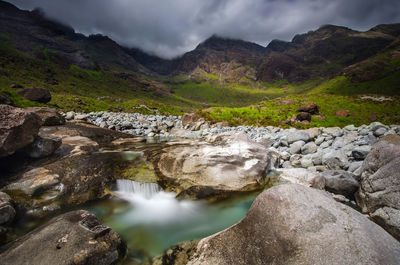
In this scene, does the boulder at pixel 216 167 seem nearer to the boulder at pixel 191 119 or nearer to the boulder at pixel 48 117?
the boulder at pixel 48 117

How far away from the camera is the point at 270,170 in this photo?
38.8 ft

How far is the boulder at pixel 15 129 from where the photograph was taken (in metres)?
8.15

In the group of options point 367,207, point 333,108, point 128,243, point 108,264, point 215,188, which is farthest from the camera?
point 333,108

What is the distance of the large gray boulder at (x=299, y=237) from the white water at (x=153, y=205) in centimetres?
331

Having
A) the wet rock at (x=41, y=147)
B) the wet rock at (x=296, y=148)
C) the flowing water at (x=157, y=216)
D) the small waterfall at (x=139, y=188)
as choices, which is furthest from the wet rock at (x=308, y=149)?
the wet rock at (x=41, y=147)

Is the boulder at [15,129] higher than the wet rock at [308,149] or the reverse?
higher

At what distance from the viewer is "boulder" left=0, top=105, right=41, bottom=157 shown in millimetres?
8148

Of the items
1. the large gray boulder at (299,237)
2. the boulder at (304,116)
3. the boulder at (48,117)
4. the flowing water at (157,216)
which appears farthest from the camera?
the boulder at (304,116)

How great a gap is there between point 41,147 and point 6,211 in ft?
17.3

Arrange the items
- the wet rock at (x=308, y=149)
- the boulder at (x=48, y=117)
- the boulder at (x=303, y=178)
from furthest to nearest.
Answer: the boulder at (x=48, y=117), the wet rock at (x=308, y=149), the boulder at (x=303, y=178)

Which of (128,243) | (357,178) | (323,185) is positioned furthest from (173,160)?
(357,178)

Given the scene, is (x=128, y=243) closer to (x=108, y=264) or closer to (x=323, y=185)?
(x=108, y=264)

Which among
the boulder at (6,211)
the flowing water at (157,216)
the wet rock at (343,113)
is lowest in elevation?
the flowing water at (157,216)

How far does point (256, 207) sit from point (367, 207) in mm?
5791
